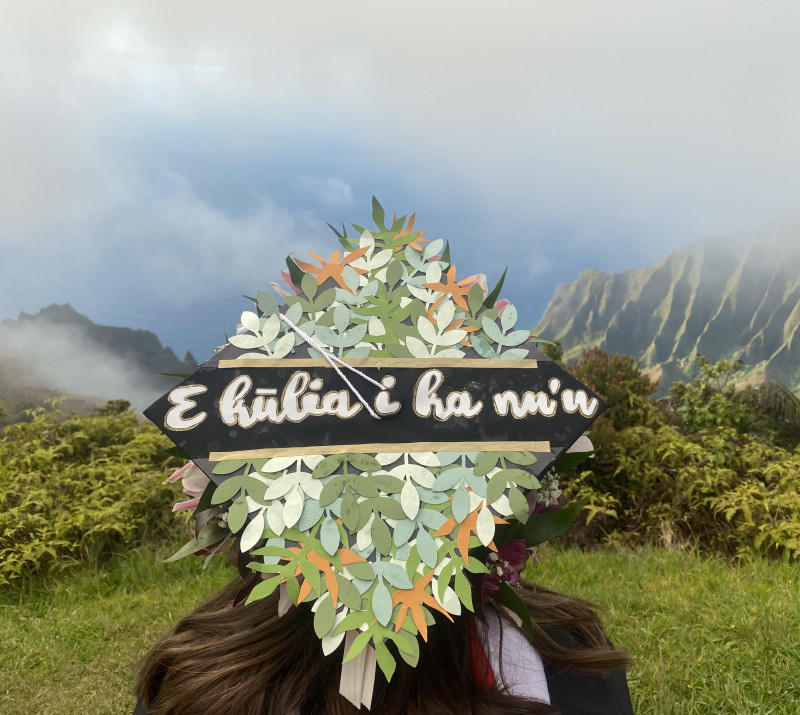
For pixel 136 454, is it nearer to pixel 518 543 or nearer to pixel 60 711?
pixel 60 711

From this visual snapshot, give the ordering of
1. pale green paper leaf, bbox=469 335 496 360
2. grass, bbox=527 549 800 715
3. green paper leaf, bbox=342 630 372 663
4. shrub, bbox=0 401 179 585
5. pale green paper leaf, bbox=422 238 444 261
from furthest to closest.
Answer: shrub, bbox=0 401 179 585
grass, bbox=527 549 800 715
pale green paper leaf, bbox=422 238 444 261
pale green paper leaf, bbox=469 335 496 360
green paper leaf, bbox=342 630 372 663

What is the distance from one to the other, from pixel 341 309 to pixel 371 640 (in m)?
0.54

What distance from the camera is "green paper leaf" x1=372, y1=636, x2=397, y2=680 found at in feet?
3.16

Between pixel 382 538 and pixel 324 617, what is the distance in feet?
0.46

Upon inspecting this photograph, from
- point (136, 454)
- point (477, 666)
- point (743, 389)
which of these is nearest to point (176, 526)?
point (136, 454)

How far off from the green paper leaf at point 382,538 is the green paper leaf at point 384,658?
13 cm

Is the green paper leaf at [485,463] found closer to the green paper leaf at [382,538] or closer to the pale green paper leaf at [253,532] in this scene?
the green paper leaf at [382,538]

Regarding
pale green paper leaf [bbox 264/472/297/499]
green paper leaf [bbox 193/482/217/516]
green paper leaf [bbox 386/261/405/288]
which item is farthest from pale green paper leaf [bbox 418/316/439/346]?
green paper leaf [bbox 193/482/217/516]

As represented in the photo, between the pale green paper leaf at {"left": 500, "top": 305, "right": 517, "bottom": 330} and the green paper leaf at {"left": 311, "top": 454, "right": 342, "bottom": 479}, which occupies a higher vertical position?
the pale green paper leaf at {"left": 500, "top": 305, "right": 517, "bottom": 330}

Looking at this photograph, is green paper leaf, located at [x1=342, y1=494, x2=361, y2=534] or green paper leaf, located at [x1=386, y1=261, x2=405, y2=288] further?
green paper leaf, located at [x1=386, y1=261, x2=405, y2=288]

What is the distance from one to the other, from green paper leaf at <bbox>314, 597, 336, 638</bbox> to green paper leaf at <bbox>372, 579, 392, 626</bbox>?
0.06m

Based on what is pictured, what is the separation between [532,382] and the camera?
1.14 metres

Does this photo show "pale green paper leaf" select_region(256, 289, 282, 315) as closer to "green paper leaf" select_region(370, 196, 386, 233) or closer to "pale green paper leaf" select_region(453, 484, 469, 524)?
"green paper leaf" select_region(370, 196, 386, 233)

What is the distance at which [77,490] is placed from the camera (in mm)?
4230
